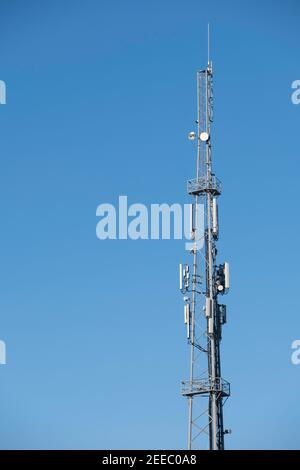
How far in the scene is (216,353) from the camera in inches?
3346

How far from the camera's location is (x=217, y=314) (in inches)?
3393
